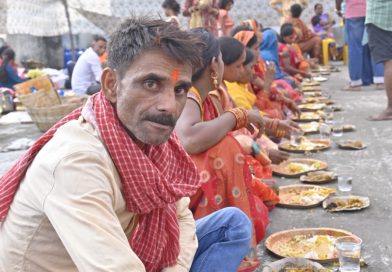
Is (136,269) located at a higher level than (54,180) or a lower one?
lower

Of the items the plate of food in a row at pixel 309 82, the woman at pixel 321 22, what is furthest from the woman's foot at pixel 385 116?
the woman at pixel 321 22

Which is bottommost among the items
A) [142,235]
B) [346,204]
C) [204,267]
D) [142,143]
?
[346,204]

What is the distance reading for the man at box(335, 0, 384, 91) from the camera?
8312 mm

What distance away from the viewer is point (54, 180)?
1.43m

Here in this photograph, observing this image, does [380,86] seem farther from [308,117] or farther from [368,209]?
[368,209]

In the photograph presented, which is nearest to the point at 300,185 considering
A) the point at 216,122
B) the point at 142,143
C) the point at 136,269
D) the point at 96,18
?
the point at 216,122

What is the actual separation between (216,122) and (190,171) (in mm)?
890

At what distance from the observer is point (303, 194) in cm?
379

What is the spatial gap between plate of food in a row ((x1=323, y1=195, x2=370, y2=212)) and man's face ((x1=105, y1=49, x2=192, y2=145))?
6.77 ft

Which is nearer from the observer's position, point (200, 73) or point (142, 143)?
point (142, 143)

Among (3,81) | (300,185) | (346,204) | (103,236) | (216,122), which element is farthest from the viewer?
(3,81)

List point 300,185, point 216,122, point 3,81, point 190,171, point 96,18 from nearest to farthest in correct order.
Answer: point 190,171, point 216,122, point 300,185, point 3,81, point 96,18

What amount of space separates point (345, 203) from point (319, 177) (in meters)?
0.57

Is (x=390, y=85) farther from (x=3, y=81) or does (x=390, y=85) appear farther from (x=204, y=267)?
(x=3, y=81)
